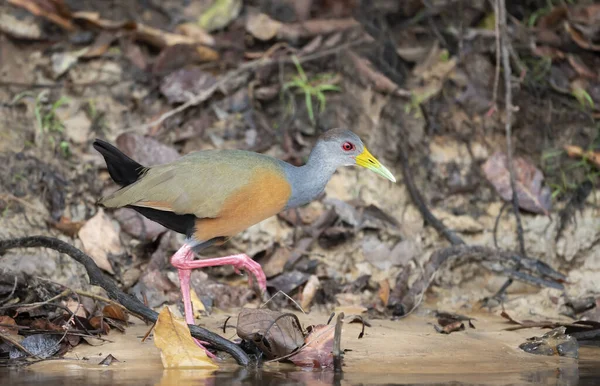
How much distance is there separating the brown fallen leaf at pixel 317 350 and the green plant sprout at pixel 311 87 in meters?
2.90

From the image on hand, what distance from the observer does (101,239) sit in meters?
6.24

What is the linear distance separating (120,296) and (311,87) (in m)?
3.12

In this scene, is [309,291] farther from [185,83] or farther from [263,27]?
[263,27]

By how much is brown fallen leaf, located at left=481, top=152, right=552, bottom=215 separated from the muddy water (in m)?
1.70

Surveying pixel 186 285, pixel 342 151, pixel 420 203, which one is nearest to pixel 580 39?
pixel 420 203

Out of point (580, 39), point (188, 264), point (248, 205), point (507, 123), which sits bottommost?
point (188, 264)

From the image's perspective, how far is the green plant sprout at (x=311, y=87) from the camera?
7.27 m

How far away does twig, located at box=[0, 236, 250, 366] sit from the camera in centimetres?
459

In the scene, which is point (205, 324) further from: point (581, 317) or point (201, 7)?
point (201, 7)

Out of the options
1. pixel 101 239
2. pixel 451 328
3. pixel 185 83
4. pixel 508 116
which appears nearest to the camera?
pixel 451 328

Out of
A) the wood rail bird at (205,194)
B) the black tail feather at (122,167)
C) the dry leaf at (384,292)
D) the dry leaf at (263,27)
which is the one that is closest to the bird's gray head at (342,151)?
the wood rail bird at (205,194)

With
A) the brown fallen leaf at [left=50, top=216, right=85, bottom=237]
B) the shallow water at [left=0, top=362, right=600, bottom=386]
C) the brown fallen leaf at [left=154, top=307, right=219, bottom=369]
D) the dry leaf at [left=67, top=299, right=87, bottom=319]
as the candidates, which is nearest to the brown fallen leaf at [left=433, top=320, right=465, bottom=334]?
the shallow water at [left=0, top=362, right=600, bottom=386]

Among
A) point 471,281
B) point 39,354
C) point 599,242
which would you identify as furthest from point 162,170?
point 599,242

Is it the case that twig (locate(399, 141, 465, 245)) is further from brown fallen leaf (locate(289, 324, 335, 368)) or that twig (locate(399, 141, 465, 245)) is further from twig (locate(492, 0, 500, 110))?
brown fallen leaf (locate(289, 324, 335, 368))
